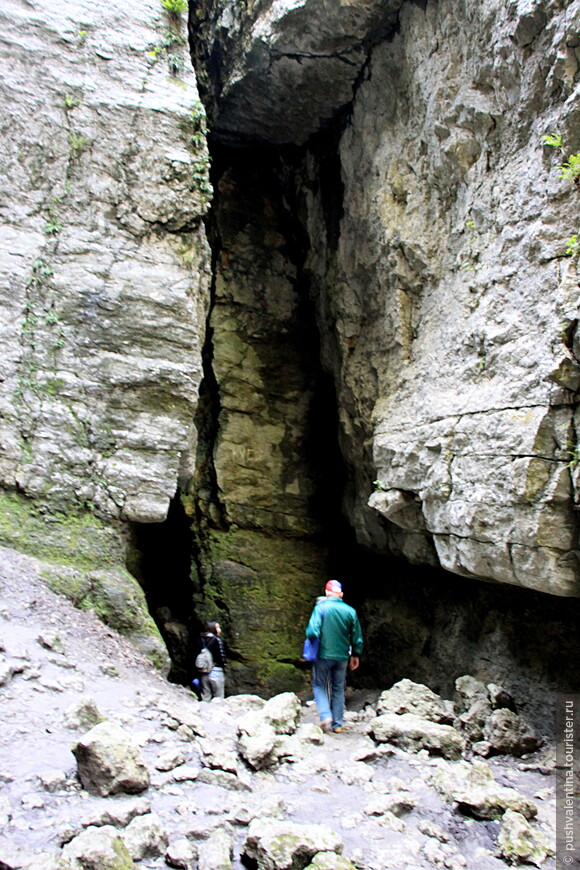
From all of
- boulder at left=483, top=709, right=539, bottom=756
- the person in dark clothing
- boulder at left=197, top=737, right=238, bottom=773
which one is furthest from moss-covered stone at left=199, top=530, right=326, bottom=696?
boulder at left=197, top=737, right=238, bottom=773

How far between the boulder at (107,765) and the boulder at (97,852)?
0.37 metres

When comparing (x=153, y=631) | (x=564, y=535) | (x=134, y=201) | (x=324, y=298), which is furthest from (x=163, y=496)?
(x=324, y=298)

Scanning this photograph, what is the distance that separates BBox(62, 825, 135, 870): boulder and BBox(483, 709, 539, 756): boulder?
145 inches

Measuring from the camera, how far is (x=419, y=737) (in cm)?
488

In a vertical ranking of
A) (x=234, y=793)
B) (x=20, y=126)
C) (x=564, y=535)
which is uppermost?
(x=20, y=126)

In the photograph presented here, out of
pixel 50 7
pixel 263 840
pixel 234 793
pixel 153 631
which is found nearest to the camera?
pixel 263 840

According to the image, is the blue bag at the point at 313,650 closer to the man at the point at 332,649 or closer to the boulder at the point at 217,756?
the man at the point at 332,649

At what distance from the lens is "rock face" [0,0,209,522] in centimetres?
625

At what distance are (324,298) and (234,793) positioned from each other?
24.4 ft

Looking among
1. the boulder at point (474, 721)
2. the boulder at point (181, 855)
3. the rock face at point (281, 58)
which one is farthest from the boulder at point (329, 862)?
the rock face at point (281, 58)

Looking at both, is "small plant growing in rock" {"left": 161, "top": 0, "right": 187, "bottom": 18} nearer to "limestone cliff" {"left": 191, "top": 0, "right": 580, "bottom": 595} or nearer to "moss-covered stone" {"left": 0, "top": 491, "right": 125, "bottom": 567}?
"limestone cliff" {"left": 191, "top": 0, "right": 580, "bottom": 595}

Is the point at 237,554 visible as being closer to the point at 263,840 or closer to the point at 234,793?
the point at 234,793

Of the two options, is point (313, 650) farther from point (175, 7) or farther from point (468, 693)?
point (175, 7)

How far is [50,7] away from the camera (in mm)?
6988
